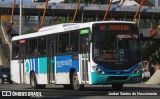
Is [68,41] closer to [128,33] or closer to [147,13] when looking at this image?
[128,33]

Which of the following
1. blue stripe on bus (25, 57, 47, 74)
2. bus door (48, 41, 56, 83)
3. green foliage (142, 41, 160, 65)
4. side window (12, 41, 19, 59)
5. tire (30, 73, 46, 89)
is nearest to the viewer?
bus door (48, 41, 56, 83)

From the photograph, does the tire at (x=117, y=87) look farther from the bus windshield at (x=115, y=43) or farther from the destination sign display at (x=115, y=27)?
the destination sign display at (x=115, y=27)

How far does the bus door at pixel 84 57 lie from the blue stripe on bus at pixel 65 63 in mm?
590

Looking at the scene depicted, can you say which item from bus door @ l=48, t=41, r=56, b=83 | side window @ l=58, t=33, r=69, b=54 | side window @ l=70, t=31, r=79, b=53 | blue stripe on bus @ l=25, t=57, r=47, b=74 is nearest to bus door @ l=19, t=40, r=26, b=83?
blue stripe on bus @ l=25, t=57, r=47, b=74

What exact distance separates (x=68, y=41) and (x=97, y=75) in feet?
9.71

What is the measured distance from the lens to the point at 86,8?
85.7 meters

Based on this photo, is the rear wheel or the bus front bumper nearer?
the bus front bumper

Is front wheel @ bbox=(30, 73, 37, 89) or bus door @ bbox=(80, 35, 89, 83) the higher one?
bus door @ bbox=(80, 35, 89, 83)

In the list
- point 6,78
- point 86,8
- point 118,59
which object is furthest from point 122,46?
point 86,8

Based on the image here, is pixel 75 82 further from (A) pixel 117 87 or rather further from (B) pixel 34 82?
(B) pixel 34 82

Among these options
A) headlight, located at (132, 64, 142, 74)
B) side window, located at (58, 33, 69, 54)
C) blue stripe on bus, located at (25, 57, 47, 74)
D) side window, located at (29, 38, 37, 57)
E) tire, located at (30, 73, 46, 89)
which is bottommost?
tire, located at (30, 73, 46, 89)

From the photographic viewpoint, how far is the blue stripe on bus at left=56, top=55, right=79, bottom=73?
2391 centimetres

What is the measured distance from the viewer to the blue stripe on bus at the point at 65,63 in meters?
23.9

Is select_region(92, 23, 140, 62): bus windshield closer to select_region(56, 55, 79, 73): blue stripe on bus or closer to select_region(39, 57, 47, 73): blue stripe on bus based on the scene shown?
select_region(56, 55, 79, 73): blue stripe on bus
